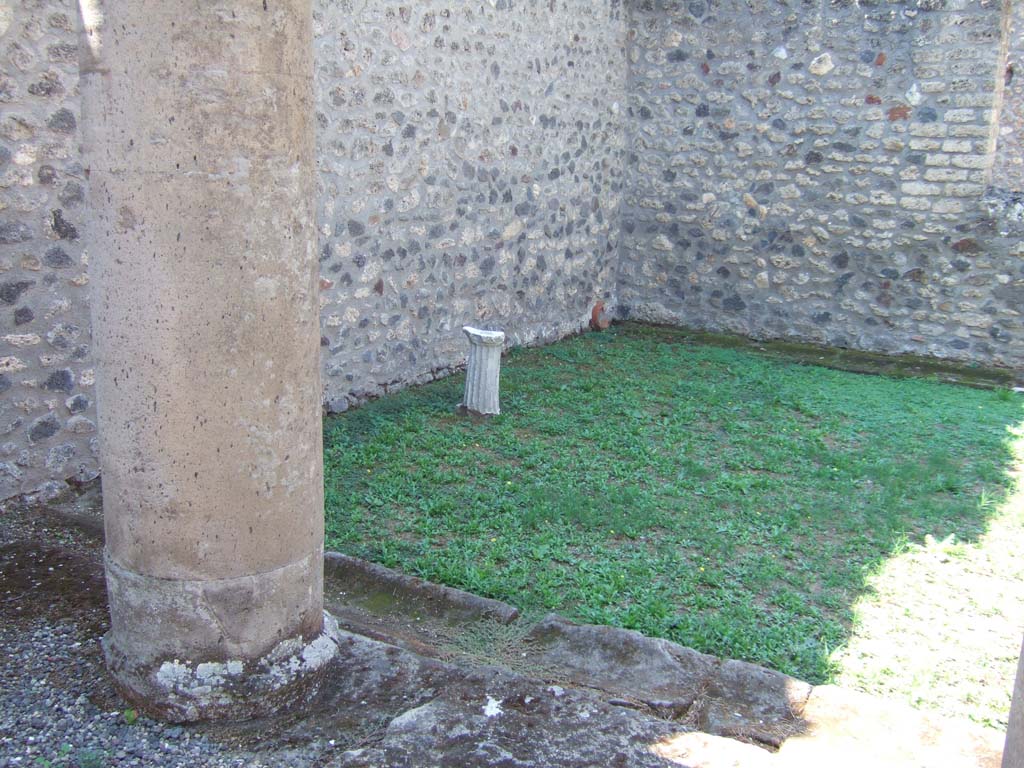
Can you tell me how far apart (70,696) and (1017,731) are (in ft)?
8.12

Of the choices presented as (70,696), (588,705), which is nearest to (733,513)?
(588,705)

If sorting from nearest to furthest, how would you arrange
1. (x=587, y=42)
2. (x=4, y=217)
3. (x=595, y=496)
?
(x=4, y=217)
(x=595, y=496)
(x=587, y=42)

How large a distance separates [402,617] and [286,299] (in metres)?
1.49

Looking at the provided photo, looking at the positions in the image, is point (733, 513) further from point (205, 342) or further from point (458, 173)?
point (458, 173)

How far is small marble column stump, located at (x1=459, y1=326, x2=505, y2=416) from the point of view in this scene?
6145mm

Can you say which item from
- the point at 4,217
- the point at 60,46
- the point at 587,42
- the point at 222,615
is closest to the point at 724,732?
the point at 222,615

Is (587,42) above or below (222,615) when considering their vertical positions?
above

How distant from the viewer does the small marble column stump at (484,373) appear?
6145 mm

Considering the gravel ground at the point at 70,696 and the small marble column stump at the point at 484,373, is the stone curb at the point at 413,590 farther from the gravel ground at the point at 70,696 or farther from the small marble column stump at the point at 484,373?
the small marble column stump at the point at 484,373

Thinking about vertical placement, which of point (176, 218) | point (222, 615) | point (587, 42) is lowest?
point (222, 615)

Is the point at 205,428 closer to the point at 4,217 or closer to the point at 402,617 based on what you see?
the point at 402,617

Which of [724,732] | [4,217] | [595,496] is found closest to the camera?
[724,732]

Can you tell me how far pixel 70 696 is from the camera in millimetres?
2725

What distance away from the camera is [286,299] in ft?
8.44
